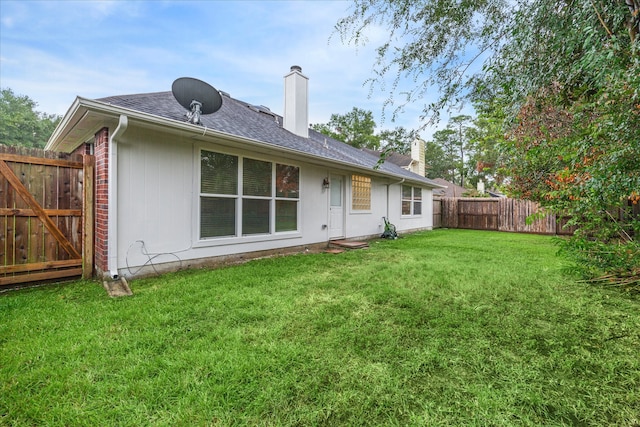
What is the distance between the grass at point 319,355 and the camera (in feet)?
4.93

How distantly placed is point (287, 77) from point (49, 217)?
647 centimetres

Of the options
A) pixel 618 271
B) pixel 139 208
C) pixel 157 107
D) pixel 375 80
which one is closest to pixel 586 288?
pixel 618 271

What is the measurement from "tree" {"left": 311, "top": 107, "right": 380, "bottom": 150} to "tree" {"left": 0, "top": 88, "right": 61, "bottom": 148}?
27.6 meters

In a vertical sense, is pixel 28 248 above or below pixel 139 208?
below

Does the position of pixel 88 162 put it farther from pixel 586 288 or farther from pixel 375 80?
pixel 586 288

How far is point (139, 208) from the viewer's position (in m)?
4.10

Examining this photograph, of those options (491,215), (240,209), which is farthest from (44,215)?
(491,215)

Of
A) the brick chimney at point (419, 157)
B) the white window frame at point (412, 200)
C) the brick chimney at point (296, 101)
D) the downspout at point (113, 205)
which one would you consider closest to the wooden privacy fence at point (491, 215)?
the white window frame at point (412, 200)

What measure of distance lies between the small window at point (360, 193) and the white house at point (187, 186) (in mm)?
905

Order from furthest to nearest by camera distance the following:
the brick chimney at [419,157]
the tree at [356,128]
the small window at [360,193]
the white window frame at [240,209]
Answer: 1. the tree at [356,128]
2. the brick chimney at [419,157]
3. the small window at [360,193]
4. the white window frame at [240,209]

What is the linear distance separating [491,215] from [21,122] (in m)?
41.0

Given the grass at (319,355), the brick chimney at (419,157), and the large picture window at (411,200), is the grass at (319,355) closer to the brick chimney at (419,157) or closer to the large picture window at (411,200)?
the large picture window at (411,200)

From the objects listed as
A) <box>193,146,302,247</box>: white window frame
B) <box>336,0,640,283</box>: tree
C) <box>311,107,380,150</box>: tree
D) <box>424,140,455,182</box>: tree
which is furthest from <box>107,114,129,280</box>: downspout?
<box>424,140,455,182</box>: tree

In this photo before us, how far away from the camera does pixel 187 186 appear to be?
4.58 metres
